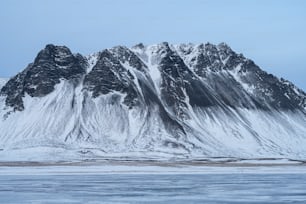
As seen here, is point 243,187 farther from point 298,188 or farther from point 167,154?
point 167,154

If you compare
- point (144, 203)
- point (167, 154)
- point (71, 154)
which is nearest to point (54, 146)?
point (71, 154)

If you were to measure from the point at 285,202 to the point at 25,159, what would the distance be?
137 meters

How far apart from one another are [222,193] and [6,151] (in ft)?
470

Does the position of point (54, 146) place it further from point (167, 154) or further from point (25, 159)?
point (167, 154)

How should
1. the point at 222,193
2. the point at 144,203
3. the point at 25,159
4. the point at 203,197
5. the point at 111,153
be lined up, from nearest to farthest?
1. the point at 144,203
2. the point at 203,197
3. the point at 222,193
4. the point at 25,159
5. the point at 111,153

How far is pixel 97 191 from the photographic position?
61438 mm

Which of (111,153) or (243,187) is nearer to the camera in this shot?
(243,187)

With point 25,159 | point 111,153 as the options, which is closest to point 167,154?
point 111,153

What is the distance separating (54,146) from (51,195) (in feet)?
454

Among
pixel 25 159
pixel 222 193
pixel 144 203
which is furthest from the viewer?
pixel 25 159

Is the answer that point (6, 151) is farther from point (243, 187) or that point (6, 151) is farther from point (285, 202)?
point (285, 202)

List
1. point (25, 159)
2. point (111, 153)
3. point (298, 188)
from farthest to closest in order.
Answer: point (111, 153) < point (25, 159) < point (298, 188)

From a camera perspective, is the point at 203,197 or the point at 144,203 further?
the point at 203,197

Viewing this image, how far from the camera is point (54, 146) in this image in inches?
7638
